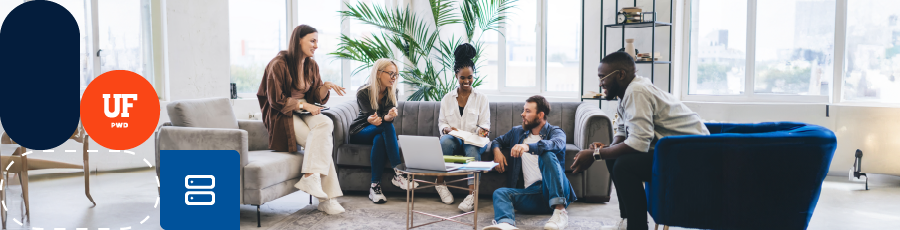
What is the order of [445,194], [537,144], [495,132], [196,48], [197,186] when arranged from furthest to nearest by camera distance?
[196,48] < [495,132] < [445,194] < [537,144] < [197,186]

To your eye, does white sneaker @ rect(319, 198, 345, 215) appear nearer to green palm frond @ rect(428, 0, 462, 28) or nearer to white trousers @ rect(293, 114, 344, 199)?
white trousers @ rect(293, 114, 344, 199)

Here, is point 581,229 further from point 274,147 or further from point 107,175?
point 107,175

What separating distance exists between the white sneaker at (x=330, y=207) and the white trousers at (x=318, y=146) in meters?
0.03

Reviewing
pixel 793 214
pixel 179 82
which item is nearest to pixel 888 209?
pixel 793 214

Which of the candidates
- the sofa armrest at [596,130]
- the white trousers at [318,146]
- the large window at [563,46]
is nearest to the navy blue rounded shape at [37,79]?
the white trousers at [318,146]

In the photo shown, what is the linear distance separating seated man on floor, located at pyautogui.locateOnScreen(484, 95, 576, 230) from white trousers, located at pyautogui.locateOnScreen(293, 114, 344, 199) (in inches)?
38.4

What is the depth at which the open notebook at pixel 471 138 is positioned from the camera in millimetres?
3627

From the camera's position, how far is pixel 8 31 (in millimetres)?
2197

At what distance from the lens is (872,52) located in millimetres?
4637

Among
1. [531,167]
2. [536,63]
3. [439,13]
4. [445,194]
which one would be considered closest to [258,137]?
[445,194]

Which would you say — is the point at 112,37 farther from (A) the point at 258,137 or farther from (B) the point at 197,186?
(B) the point at 197,186

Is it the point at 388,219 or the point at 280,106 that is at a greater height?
the point at 280,106

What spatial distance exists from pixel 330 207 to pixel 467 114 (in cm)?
112

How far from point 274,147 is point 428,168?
1107 millimetres
